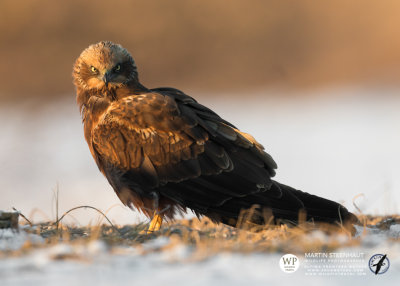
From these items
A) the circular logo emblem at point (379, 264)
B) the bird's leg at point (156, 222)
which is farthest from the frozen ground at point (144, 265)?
the bird's leg at point (156, 222)

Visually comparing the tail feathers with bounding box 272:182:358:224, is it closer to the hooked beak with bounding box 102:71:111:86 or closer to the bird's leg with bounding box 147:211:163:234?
the bird's leg with bounding box 147:211:163:234

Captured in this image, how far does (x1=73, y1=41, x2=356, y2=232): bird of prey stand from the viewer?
5.57 m

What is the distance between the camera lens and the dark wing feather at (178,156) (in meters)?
5.62

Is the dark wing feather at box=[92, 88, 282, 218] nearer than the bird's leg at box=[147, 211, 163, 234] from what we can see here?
Yes

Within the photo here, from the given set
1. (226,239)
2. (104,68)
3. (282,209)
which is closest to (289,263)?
(226,239)

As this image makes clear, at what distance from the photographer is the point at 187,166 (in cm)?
565

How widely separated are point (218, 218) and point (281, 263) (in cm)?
179

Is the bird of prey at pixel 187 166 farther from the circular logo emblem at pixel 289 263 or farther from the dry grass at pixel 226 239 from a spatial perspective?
the circular logo emblem at pixel 289 263

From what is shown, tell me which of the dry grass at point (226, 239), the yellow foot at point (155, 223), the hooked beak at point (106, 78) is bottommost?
the dry grass at point (226, 239)

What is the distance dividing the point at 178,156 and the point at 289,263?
6.67 feet

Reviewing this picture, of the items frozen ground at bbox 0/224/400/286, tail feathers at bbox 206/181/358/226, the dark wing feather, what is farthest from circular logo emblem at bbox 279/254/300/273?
the dark wing feather

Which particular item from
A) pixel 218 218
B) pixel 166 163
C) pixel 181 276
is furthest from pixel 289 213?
pixel 181 276

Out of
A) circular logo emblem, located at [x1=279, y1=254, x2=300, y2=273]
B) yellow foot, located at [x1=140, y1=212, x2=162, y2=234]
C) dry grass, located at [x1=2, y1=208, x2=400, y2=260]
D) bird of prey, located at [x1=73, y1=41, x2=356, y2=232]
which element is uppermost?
bird of prey, located at [x1=73, y1=41, x2=356, y2=232]

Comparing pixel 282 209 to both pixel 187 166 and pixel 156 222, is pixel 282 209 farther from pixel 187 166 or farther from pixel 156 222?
pixel 156 222
